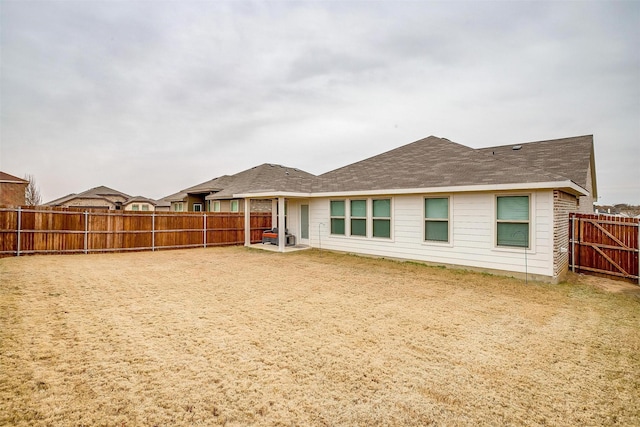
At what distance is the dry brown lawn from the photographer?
2.71 m

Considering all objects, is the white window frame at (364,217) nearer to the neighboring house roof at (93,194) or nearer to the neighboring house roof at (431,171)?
the neighboring house roof at (431,171)

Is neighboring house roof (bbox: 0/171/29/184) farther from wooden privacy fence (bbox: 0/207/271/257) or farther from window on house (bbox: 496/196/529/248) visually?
window on house (bbox: 496/196/529/248)

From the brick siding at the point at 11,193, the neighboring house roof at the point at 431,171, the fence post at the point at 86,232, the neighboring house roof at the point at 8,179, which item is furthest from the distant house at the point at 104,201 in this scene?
the neighboring house roof at the point at 431,171

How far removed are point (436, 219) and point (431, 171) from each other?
1900 mm

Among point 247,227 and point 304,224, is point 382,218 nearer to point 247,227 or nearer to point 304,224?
point 304,224

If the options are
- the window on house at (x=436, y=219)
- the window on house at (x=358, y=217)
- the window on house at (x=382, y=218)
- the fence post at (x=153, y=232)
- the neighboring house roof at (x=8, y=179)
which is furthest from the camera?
the neighboring house roof at (x=8, y=179)

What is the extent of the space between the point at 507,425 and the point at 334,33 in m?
14.6

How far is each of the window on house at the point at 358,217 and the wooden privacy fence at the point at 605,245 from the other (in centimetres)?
690

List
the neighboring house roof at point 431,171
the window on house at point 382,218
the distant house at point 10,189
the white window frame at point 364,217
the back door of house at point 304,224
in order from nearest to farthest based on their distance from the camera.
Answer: the neighboring house roof at point 431,171 < the window on house at point 382,218 < the white window frame at point 364,217 < the back door of house at point 304,224 < the distant house at point 10,189

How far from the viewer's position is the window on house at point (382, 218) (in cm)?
1153

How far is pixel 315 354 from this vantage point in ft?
12.6

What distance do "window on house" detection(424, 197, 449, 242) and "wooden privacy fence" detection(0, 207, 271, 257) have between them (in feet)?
35.3

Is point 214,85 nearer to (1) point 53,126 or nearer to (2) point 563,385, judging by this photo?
(1) point 53,126

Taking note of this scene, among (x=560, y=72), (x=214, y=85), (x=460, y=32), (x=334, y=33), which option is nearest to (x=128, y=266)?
(x=214, y=85)
